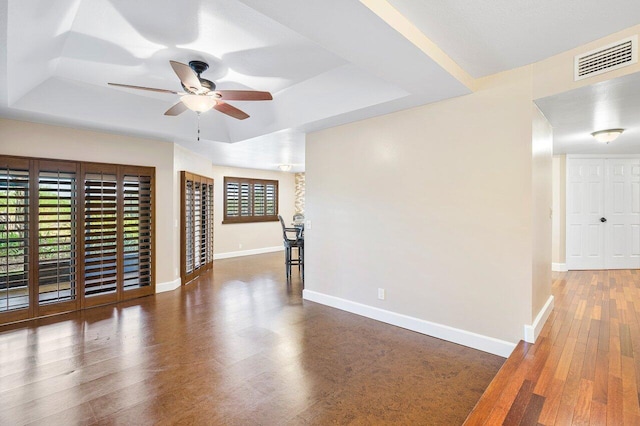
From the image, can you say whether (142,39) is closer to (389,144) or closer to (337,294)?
(389,144)

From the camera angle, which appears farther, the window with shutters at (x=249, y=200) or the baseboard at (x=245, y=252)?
the window with shutters at (x=249, y=200)

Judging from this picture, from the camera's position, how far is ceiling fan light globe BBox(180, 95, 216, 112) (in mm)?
2799

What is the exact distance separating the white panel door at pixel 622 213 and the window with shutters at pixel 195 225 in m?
7.76

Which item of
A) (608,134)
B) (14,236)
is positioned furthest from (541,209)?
(14,236)

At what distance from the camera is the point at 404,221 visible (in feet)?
11.4

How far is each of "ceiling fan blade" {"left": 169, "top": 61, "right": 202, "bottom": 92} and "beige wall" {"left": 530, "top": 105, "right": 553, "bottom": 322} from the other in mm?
2897

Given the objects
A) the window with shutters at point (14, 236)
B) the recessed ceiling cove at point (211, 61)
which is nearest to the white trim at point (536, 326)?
the recessed ceiling cove at point (211, 61)

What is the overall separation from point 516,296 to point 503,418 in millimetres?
1270

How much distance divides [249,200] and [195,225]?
3003mm

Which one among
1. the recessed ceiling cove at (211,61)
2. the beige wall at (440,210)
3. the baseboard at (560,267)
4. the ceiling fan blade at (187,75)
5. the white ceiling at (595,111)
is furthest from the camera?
the baseboard at (560,267)

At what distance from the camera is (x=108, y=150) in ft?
14.4

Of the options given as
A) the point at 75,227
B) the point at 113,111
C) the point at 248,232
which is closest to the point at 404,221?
the point at 113,111

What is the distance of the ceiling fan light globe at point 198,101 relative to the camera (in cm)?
280

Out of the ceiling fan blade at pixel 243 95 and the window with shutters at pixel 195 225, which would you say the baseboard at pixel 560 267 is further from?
the window with shutters at pixel 195 225
